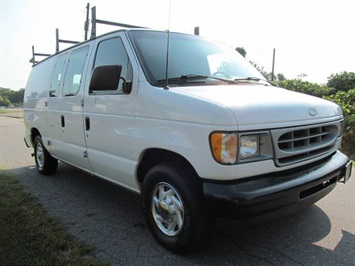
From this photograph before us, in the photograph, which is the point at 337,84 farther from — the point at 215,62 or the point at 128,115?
the point at 128,115

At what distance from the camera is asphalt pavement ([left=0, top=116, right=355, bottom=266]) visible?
2924 millimetres

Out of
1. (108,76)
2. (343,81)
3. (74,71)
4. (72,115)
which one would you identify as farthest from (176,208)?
(343,81)

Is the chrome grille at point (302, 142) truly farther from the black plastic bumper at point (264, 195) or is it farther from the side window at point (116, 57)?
the side window at point (116, 57)

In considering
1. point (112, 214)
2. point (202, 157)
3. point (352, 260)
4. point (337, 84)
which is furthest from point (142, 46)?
point (337, 84)

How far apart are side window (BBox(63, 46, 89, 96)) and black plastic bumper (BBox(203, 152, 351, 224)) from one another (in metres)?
2.74

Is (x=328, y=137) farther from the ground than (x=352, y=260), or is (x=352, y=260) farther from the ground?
(x=328, y=137)

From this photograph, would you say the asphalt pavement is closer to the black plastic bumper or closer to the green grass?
the green grass

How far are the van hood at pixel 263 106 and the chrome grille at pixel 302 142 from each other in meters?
0.07

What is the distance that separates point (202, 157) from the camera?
2576mm

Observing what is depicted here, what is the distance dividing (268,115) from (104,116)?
197cm

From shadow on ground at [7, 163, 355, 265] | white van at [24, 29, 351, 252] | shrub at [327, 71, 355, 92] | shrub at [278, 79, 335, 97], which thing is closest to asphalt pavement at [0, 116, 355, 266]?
shadow on ground at [7, 163, 355, 265]

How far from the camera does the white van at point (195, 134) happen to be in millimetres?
2510

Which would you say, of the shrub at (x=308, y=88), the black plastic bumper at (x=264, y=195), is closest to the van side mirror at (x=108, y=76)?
the black plastic bumper at (x=264, y=195)

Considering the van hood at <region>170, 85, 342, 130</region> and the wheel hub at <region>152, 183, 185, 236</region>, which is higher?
the van hood at <region>170, 85, 342, 130</region>
